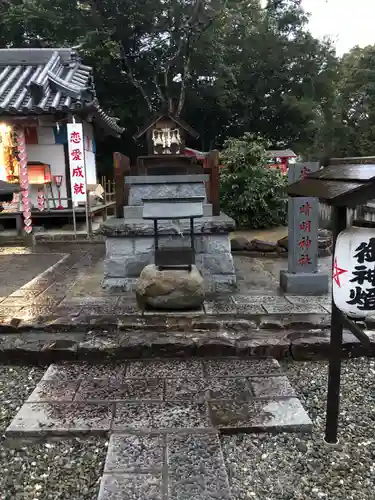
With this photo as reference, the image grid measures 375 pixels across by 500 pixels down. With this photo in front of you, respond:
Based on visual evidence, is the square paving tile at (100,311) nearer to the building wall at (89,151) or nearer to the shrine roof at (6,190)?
the shrine roof at (6,190)

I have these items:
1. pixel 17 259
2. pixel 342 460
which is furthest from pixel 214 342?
pixel 17 259

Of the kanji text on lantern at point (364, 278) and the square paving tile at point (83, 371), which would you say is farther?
the square paving tile at point (83, 371)

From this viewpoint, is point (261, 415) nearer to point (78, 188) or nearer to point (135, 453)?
point (135, 453)

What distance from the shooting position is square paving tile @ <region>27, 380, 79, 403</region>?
3.36m

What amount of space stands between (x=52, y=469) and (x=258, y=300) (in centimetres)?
343

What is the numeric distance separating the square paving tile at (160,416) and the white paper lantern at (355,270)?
1.33 m

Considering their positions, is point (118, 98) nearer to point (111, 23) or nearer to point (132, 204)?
point (111, 23)

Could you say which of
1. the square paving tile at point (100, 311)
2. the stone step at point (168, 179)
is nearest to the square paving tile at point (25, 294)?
the square paving tile at point (100, 311)

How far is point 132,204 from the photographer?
685 centimetres

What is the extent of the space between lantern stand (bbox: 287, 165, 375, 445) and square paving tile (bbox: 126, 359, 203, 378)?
1.27m

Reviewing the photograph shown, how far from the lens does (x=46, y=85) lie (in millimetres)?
10938

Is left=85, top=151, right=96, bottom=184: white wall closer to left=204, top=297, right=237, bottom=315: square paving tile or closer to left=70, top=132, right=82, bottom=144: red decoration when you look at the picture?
left=70, top=132, right=82, bottom=144: red decoration

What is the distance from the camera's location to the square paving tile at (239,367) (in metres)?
3.80

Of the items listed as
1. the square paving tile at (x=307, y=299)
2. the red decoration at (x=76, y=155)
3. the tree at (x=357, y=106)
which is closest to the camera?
the square paving tile at (x=307, y=299)
